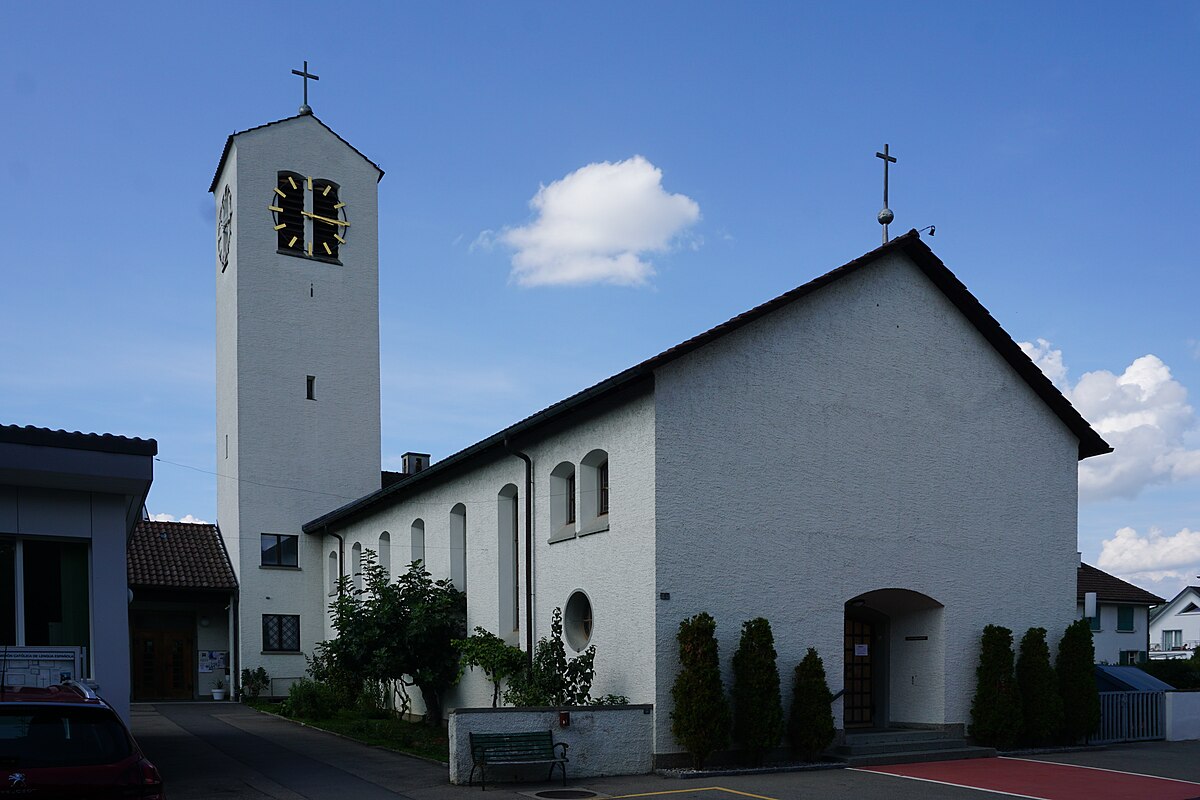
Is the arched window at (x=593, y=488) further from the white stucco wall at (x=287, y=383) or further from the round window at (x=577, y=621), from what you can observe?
the white stucco wall at (x=287, y=383)

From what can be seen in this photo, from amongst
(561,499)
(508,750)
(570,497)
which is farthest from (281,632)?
(508,750)

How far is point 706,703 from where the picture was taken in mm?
15328

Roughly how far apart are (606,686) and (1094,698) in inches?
354

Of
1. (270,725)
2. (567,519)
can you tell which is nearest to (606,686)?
A: (567,519)

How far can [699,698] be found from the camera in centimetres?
1534

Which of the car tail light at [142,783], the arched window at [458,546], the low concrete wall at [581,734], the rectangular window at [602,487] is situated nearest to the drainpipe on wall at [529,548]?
the rectangular window at [602,487]

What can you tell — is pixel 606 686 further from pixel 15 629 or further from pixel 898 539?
pixel 15 629

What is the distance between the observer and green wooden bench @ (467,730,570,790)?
1453cm

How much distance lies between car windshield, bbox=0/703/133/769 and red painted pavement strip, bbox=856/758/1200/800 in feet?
35.3

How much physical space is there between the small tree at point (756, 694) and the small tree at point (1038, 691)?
5415 millimetres

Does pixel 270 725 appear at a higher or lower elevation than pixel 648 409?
lower

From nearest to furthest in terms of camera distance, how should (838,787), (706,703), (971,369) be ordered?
(838,787) → (706,703) → (971,369)

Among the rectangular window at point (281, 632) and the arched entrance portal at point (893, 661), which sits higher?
the arched entrance portal at point (893, 661)

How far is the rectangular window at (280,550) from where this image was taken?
33094 mm
